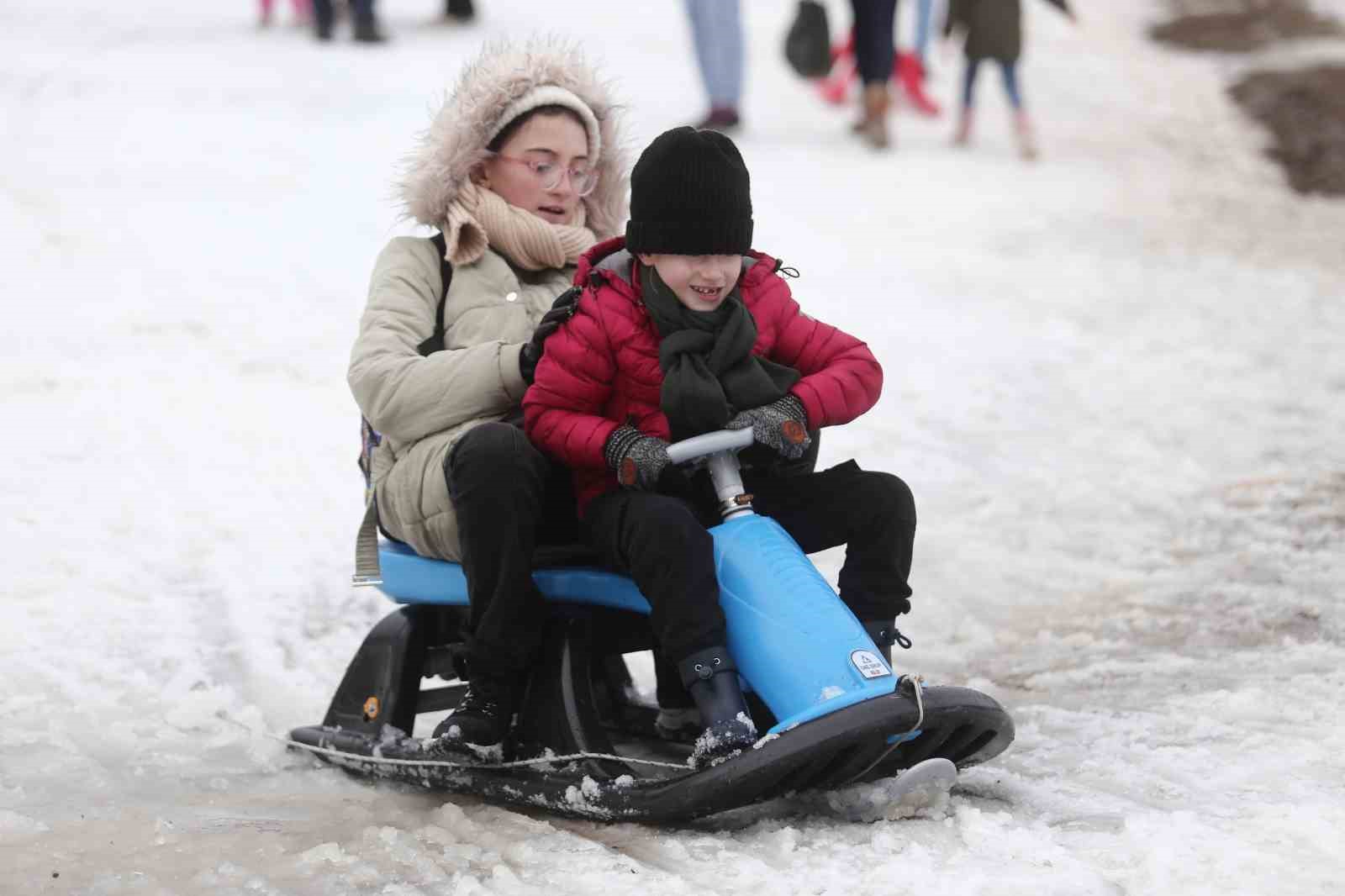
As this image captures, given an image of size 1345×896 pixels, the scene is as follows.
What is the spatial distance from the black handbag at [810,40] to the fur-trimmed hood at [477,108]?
6.93m

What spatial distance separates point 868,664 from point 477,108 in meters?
1.68

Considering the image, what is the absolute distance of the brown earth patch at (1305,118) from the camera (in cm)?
1150

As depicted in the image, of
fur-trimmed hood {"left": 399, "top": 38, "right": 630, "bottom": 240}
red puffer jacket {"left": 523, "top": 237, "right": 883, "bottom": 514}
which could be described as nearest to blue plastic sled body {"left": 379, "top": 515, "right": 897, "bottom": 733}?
red puffer jacket {"left": 523, "top": 237, "right": 883, "bottom": 514}

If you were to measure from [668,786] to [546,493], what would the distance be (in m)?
0.77

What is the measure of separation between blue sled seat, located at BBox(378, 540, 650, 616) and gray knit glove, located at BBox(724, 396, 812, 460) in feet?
1.33

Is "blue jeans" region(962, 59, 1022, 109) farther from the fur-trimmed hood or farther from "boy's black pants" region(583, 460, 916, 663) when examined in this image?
"boy's black pants" region(583, 460, 916, 663)

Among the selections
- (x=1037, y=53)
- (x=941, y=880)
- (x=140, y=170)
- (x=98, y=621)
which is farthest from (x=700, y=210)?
(x=1037, y=53)

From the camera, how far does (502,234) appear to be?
3826 mm

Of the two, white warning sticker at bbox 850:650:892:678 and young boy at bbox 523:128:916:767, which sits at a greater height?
young boy at bbox 523:128:916:767

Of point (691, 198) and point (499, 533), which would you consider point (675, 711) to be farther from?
point (691, 198)

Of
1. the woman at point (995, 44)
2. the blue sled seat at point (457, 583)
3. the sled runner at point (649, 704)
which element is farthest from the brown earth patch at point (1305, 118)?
the blue sled seat at point (457, 583)

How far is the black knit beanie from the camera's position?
315 centimetres

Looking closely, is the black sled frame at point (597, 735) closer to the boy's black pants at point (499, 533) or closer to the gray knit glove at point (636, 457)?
the boy's black pants at point (499, 533)

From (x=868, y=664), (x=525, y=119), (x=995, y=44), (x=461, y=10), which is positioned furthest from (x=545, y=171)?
(x=461, y=10)
